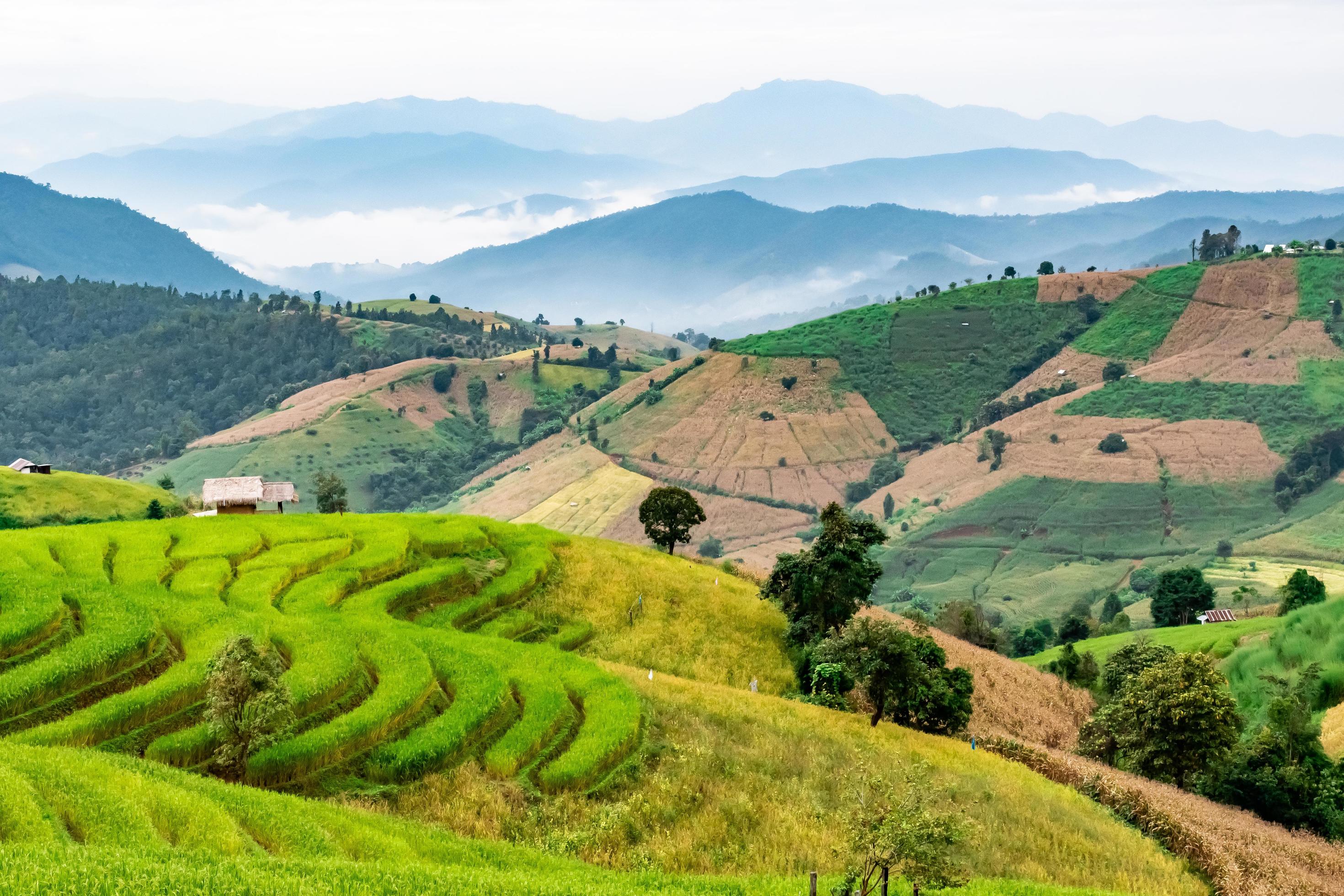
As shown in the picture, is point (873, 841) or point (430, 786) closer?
point (873, 841)

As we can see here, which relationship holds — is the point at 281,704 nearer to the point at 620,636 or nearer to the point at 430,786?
the point at 430,786

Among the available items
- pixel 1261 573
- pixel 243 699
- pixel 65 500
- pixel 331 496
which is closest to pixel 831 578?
pixel 243 699

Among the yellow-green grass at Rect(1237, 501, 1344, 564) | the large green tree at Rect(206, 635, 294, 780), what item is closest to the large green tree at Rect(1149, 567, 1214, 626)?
the yellow-green grass at Rect(1237, 501, 1344, 564)

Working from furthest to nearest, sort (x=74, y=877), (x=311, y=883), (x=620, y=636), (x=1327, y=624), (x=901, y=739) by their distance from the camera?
(x=1327, y=624)
(x=620, y=636)
(x=901, y=739)
(x=311, y=883)
(x=74, y=877)

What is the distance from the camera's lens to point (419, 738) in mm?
38031

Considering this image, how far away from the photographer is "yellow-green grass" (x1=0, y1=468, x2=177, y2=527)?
93188 mm

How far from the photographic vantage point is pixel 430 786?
35.7m

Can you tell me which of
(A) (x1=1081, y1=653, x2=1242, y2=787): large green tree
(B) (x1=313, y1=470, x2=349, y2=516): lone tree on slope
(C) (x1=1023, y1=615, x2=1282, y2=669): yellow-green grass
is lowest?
(C) (x1=1023, y1=615, x2=1282, y2=669): yellow-green grass

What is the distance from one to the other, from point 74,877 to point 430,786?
641 inches

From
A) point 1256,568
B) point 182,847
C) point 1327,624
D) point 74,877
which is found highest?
point 74,877

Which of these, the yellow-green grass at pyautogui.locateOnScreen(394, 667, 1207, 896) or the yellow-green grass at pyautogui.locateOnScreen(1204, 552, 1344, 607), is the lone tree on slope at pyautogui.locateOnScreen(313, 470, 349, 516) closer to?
the yellow-green grass at pyautogui.locateOnScreen(394, 667, 1207, 896)

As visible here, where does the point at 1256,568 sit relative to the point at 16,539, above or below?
below

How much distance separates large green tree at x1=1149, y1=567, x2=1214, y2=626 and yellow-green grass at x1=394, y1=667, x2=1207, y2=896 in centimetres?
8655

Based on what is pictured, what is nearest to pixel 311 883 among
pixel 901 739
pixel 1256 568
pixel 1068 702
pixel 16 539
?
pixel 901 739
